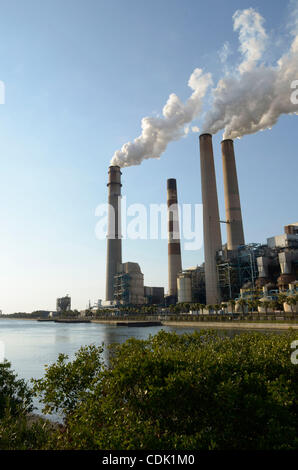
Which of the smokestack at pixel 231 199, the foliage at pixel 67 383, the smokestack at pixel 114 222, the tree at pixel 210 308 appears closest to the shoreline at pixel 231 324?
the tree at pixel 210 308

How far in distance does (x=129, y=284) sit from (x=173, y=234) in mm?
39905

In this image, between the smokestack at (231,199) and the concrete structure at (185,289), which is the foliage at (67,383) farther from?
the concrete structure at (185,289)

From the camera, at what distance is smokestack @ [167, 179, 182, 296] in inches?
5271

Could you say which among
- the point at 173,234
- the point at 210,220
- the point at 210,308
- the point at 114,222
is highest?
the point at 114,222

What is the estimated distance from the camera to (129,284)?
15775 cm

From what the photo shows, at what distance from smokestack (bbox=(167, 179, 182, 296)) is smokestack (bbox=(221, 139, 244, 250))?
2287 cm

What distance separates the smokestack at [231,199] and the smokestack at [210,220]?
8462 millimetres

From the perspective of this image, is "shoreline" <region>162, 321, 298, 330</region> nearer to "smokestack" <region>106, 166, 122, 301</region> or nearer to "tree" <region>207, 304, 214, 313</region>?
"tree" <region>207, 304, 214, 313</region>

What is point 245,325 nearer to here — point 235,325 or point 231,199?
point 235,325

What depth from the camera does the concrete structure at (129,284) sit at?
157500 millimetres

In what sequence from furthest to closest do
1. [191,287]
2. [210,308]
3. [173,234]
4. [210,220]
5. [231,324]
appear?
1. [173,234]
2. [191,287]
3. [210,220]
4. [210,308]
5. [231,324]

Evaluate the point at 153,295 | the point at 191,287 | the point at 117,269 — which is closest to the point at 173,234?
the point at 191,287

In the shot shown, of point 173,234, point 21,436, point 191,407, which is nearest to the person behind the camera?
point 191,407
